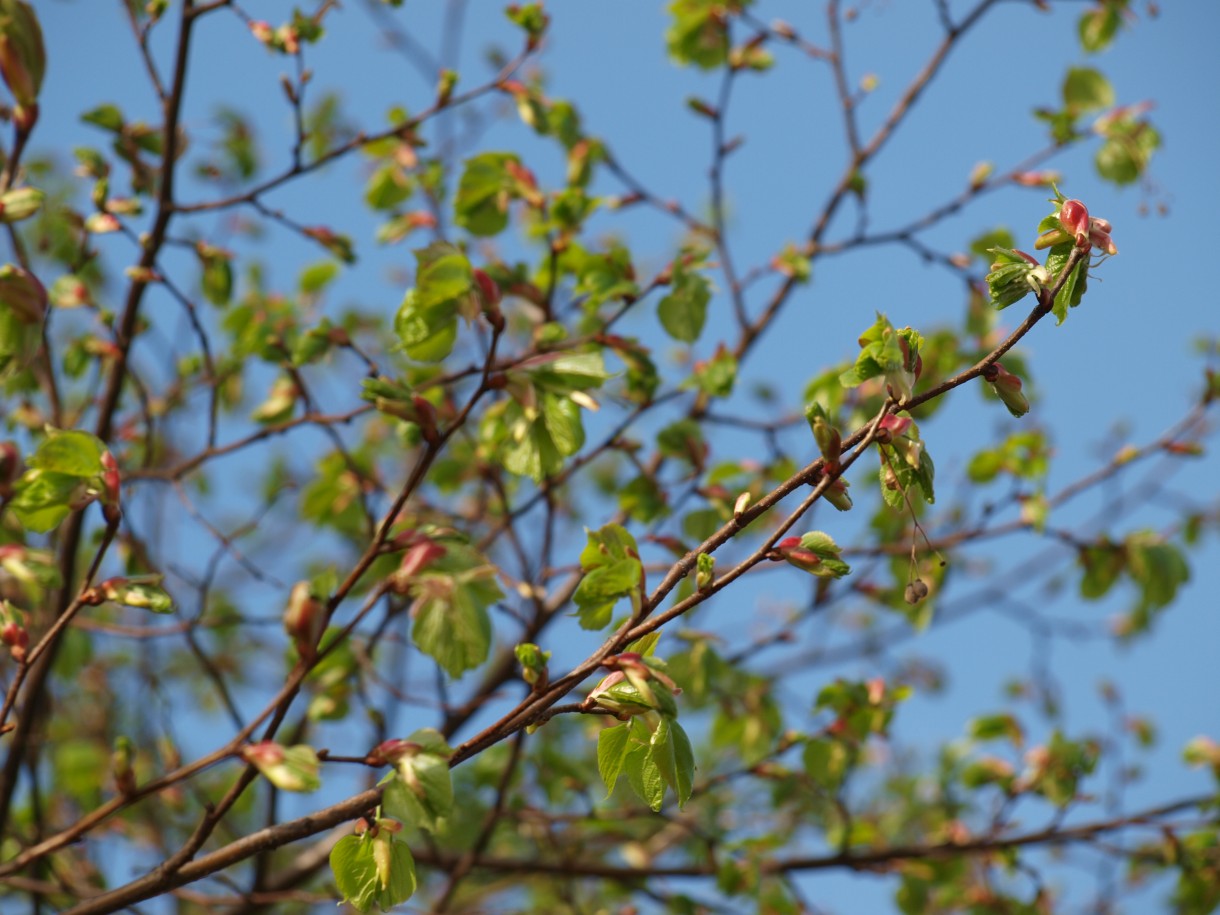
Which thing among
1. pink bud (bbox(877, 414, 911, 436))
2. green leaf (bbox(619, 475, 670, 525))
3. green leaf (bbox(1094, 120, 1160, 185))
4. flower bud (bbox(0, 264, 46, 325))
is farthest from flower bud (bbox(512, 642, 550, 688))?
green leaf (bbox(1094, 120, 1160, 185))

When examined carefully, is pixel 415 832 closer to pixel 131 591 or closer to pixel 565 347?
pixel 131 591

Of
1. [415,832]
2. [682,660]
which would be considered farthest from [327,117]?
[415,832]

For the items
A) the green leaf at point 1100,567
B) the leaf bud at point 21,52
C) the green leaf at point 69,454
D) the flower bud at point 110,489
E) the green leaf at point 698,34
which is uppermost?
the green leaf at point 698,34

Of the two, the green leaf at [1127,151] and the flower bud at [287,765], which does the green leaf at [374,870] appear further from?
the green leaf at [1127,151]

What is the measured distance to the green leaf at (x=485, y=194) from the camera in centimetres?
244

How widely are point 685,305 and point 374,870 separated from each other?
130cm

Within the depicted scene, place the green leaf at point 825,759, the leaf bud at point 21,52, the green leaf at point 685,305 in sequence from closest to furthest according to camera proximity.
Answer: the leaf bud at point 21,52, the green leaf at point 685,305, the green leaf at point 825,759

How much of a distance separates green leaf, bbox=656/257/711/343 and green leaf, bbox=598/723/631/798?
42.4 inches

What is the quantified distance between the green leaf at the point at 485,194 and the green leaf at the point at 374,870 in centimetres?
152

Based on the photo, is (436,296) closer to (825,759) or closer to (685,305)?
(685,305)

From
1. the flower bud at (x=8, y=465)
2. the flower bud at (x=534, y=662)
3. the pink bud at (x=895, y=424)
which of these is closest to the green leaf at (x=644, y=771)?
the flower bud at (x=534, y=662)

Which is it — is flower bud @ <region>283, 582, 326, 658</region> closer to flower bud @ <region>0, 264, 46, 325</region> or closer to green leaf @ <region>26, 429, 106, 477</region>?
green leaf @ <region>26, 429, 106, 477</region>

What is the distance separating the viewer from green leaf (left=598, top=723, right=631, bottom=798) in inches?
53.0

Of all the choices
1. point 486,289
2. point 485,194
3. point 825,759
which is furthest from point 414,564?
point 825,759
